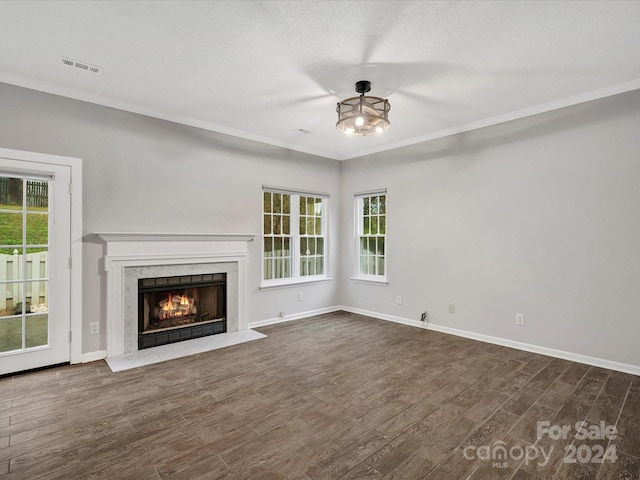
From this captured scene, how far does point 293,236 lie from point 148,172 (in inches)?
93.4

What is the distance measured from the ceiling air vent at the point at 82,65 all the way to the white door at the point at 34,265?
1025 millimetres

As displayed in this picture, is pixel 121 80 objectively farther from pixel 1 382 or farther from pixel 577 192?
pixel 577 192

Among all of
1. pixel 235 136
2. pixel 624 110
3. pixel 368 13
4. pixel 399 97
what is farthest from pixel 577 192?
pixel 235 136

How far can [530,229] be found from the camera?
156 inches

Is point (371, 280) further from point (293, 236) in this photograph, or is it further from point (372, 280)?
point (293, 236)

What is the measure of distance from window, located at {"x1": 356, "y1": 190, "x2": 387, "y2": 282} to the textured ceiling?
1.84 m

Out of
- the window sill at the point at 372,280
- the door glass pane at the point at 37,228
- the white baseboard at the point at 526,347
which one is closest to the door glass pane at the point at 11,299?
the door glass pane at the point at 37,228

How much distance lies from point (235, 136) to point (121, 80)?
165 centimetres

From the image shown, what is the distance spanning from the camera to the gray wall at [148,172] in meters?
3.37

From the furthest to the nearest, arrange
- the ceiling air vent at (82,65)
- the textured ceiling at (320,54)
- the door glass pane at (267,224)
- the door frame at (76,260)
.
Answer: the door glass pane at (267,224) → the door frame at (76,260) → the ceiling air vent at (82,65) → the textured ceiling at (320,54)

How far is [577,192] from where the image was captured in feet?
11.9

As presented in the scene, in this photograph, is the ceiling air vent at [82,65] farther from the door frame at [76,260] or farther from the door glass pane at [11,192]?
the door glass pane at [11,192]

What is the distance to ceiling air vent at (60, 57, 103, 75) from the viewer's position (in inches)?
114

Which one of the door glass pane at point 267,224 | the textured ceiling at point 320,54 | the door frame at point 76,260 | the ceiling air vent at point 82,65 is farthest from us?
the door glass pane at point 267,224
